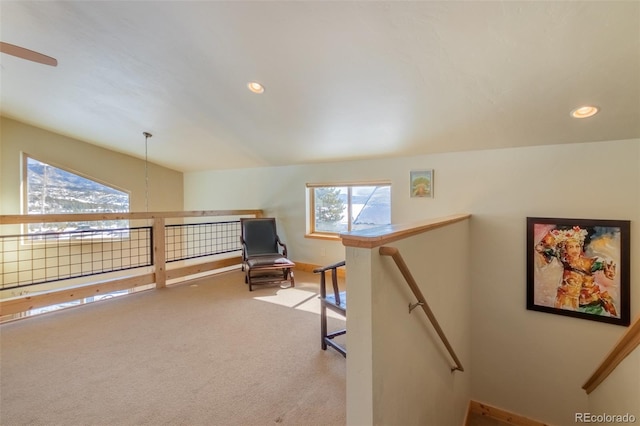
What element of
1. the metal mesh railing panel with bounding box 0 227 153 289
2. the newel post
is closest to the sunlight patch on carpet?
Answer: the newel post

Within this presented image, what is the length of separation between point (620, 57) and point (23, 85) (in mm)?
6058

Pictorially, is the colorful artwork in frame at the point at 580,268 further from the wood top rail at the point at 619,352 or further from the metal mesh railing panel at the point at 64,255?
the metal mesh railing panel at the point at 64,255

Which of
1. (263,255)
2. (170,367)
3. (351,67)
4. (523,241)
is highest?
(351,67)

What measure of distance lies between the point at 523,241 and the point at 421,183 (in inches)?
53.7

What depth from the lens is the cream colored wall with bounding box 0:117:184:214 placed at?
197 inches

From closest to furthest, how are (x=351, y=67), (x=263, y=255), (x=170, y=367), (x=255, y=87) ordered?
(x=170, y=367) < (x=351, y=67) < (x=255, y=87) < (x=263, y=255)

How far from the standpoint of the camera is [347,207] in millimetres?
5047

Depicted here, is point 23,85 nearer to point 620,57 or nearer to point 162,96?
point 162,96

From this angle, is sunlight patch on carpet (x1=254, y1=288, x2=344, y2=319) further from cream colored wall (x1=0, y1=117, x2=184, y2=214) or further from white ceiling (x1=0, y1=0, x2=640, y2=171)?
cream colored wall (x1=0, y1=117, x2=184, y2=214)

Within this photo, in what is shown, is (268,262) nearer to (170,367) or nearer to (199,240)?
(170,367)

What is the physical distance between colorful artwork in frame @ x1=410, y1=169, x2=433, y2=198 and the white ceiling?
33 cm

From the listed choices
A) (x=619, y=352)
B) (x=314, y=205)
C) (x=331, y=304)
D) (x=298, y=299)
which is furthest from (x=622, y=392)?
(x=314, y=205)

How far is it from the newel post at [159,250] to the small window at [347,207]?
2401 millimetres

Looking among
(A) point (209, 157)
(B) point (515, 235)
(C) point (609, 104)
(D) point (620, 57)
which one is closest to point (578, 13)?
(D) point (620, 57)
